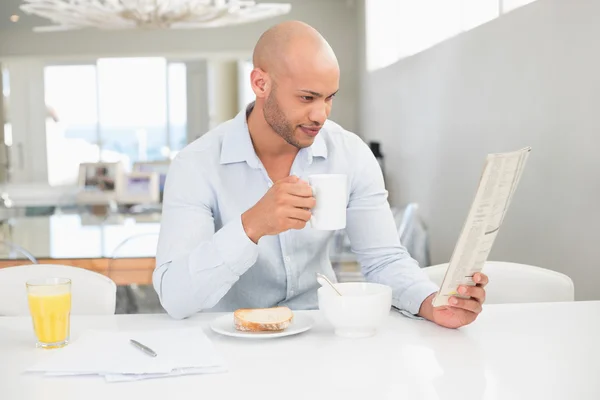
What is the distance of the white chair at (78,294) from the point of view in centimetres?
179

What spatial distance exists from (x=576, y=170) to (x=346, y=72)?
654 centimetres

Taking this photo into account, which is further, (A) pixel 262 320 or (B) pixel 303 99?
(B) pixel 303 99

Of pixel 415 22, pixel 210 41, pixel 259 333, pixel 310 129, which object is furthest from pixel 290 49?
pixel 210 41

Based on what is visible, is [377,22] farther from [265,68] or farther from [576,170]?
[265,68]

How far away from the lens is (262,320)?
1.36 m

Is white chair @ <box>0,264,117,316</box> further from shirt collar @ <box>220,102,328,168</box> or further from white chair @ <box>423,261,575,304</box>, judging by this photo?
white chair @ <box>423,261,575,304</box>

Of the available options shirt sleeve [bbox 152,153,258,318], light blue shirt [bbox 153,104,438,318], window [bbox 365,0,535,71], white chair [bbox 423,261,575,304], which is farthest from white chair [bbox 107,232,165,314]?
window [bbox 365,0,535,71]

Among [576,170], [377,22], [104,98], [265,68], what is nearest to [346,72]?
[377,22]

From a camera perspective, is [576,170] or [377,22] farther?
[377,22]

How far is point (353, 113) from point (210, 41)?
1.90 meters

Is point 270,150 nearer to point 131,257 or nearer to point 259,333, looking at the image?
point 259,333

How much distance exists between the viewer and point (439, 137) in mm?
4199

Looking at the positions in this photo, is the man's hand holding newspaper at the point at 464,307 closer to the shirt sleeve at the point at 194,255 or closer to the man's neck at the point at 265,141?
the shirt sleeve at the point at 194,255

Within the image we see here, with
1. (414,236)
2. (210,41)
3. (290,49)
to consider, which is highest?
(210,41)
